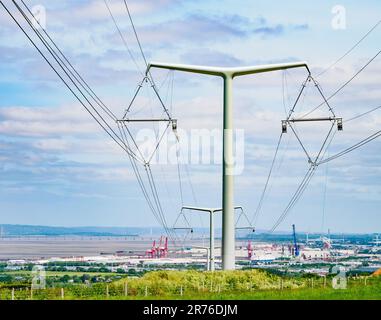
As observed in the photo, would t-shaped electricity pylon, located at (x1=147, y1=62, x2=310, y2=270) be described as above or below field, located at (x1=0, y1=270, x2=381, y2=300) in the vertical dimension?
above

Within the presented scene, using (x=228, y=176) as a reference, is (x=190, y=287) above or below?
below

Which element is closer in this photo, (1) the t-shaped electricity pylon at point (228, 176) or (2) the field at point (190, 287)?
(2) the field at point (190, 287)

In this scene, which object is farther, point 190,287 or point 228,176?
point 228,176

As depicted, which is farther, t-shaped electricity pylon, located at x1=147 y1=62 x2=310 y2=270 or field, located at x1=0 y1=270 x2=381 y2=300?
t-shaped electricity pylon, located at x1=147 y1=62 x2=310 y2=270

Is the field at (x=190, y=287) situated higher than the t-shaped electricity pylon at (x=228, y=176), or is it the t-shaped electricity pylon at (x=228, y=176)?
the t-shaped electricity pylon at (x=228, y=176)

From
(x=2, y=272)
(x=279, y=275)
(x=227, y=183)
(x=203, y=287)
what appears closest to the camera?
(x=203, y=287)

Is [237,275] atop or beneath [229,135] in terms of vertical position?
beneath
